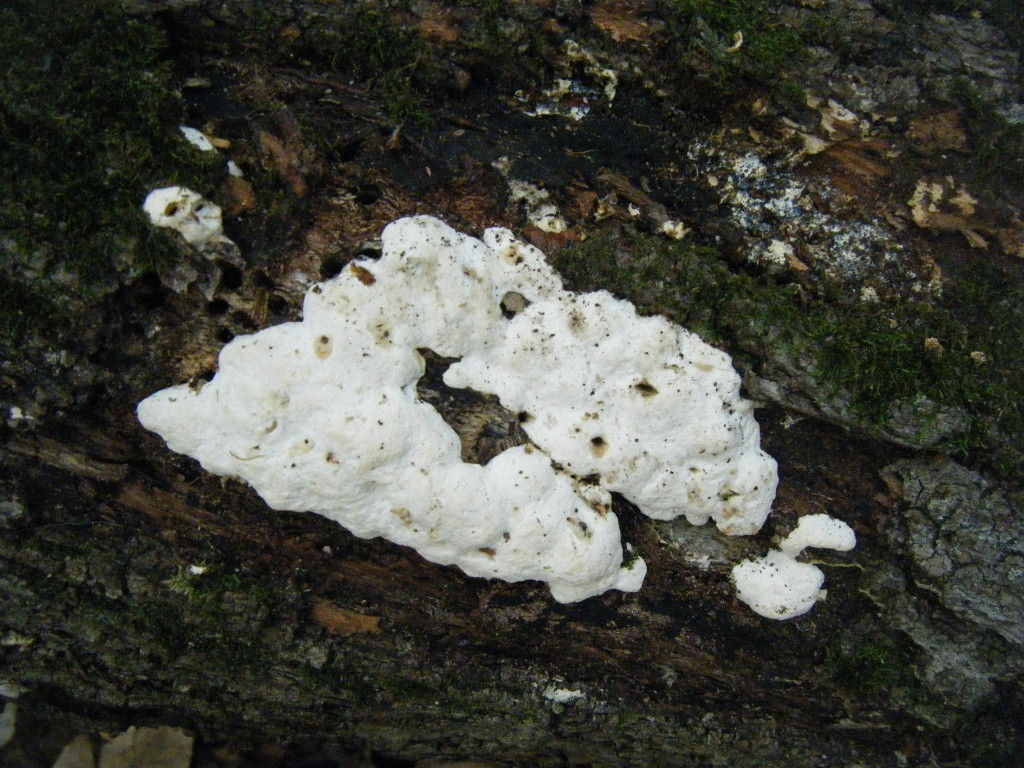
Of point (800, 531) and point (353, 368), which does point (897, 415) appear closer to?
point (800, 531)

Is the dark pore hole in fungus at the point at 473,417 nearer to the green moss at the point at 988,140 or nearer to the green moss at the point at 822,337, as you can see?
the green moss at the point at 822,337

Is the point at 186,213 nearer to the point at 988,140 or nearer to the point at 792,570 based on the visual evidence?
the point at 792,570

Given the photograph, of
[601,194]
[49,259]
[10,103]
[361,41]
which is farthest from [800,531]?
[10,103]

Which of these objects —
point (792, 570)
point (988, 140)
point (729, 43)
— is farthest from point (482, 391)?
point (988, 140)

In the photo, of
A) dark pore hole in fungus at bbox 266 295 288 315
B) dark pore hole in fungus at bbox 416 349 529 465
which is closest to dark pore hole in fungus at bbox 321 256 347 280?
dark pore hole in fungus at bbox 266 295 288 315

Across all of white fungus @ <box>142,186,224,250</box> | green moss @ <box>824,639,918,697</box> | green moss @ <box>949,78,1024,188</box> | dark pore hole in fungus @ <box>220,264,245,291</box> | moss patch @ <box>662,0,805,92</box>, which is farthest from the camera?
green moss @ <box>824,639,918,697</box>

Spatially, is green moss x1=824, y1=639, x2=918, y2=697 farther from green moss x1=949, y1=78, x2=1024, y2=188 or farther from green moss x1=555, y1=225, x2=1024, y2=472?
green moss x1=949, y1=78, x2=1024, y2=188

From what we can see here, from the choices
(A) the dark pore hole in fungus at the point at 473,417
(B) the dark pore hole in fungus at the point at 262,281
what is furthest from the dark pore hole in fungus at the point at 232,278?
(A) the dark pore hole in fungus at the point at 473,417
